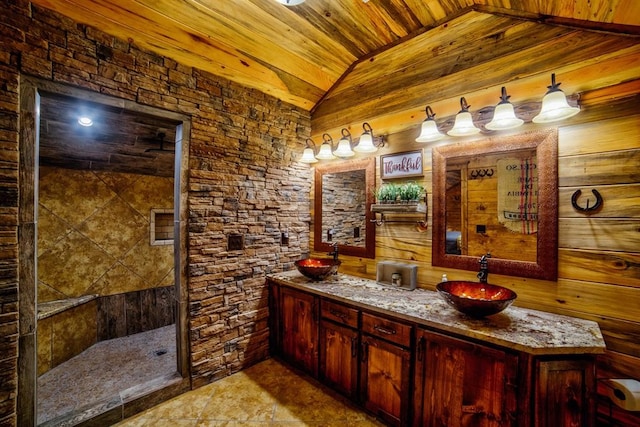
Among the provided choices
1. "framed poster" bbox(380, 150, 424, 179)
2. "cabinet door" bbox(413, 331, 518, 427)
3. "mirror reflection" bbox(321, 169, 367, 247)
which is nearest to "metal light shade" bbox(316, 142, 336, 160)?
"mirror reflection" bbox(321, 169, 367, 247)

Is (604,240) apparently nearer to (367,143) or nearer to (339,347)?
(367,143)

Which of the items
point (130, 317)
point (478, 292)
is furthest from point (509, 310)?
point (130, 317)

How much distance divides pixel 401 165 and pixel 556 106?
3.82 ft

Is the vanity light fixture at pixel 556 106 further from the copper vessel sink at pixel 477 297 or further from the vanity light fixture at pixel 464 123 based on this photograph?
the copper vessel sink at pixel 477 297

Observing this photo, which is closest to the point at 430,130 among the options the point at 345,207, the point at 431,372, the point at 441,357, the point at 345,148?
the point at 345,148

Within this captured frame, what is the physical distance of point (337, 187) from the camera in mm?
3199

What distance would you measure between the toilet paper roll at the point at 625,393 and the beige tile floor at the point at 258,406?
142 centimetres

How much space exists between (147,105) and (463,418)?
3.10m

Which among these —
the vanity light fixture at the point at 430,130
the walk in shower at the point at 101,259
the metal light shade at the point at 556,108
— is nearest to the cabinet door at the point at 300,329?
the walk in shower at the point at 101,259

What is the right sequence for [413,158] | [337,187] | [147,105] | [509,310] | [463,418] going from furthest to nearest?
[337,187] < [413,158] < [147,105] < [509,310] < [463,418]

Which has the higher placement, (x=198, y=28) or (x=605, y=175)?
(x=198, y=28)

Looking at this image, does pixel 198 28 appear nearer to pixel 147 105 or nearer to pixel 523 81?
pixel 147 105

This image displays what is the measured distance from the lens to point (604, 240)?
64.9 inches

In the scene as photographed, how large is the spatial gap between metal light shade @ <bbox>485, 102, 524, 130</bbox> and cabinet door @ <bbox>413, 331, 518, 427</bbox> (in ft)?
4.75
